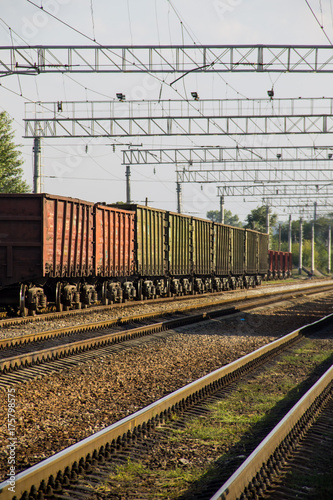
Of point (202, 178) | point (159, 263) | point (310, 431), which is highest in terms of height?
point (202, 178)

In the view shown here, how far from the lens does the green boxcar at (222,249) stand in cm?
3372

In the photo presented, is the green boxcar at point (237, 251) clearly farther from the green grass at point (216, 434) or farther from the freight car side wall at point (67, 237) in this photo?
the green grass at point (216, 434)

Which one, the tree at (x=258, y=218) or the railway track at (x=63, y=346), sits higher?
the tree at (x=258, y=218)

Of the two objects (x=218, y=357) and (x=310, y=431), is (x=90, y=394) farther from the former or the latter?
(x=218, y=357)

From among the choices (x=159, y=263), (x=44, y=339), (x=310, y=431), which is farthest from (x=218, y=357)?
(x=159, y=263)

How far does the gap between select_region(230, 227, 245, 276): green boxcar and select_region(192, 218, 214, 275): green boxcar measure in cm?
448

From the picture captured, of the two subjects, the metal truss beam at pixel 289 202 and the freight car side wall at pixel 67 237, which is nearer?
the freight car side wall at pixel 67 237

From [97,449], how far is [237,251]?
33651mm

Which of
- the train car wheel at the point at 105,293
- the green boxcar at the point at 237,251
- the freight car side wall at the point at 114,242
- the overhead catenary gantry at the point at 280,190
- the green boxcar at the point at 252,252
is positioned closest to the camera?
the freight car side wall at the point at 114,242

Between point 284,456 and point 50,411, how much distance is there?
282 centimetres

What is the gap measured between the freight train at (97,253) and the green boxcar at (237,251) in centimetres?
157

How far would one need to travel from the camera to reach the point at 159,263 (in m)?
25.7

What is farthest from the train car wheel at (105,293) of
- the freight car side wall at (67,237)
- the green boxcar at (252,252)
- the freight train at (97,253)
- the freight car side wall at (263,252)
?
the freight car side wall at (263,252)

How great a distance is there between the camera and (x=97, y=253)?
19875 mm
